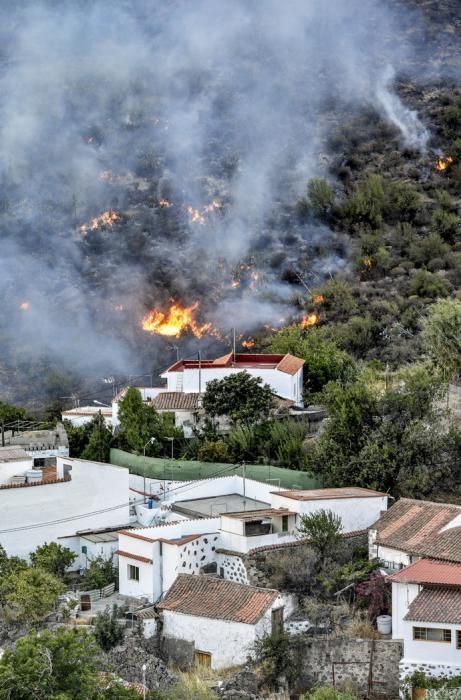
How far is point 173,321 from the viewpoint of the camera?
6125 cm

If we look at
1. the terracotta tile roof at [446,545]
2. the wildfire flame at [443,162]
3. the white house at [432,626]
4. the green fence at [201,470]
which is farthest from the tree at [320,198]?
the white house at [432,626]

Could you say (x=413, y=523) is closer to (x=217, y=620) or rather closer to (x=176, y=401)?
(x=217, y=620)

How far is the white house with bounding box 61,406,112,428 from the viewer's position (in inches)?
1797

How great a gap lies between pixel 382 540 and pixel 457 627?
4.48m

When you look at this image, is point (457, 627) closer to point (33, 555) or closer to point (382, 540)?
point (382, 540)

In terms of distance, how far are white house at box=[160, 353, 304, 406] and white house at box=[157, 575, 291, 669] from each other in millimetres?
13121

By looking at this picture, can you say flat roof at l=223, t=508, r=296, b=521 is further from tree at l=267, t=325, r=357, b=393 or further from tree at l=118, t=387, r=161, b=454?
tree at l=267, t=325, r=357, b=393

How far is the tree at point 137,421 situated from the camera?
4172cm

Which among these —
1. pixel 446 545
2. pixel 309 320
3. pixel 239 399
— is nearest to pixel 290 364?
pixel 239 399

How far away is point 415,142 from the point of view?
7850cm

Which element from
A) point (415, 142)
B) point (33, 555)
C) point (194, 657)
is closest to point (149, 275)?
point (415, 142)

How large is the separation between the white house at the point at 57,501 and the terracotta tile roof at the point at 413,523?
24.1ft

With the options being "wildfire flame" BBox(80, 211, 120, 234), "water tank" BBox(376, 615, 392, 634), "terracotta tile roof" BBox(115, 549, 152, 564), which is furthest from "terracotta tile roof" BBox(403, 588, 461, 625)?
"wildfire flame" BBox(80, 211, 120, 234)

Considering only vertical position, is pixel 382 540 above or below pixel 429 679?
above
